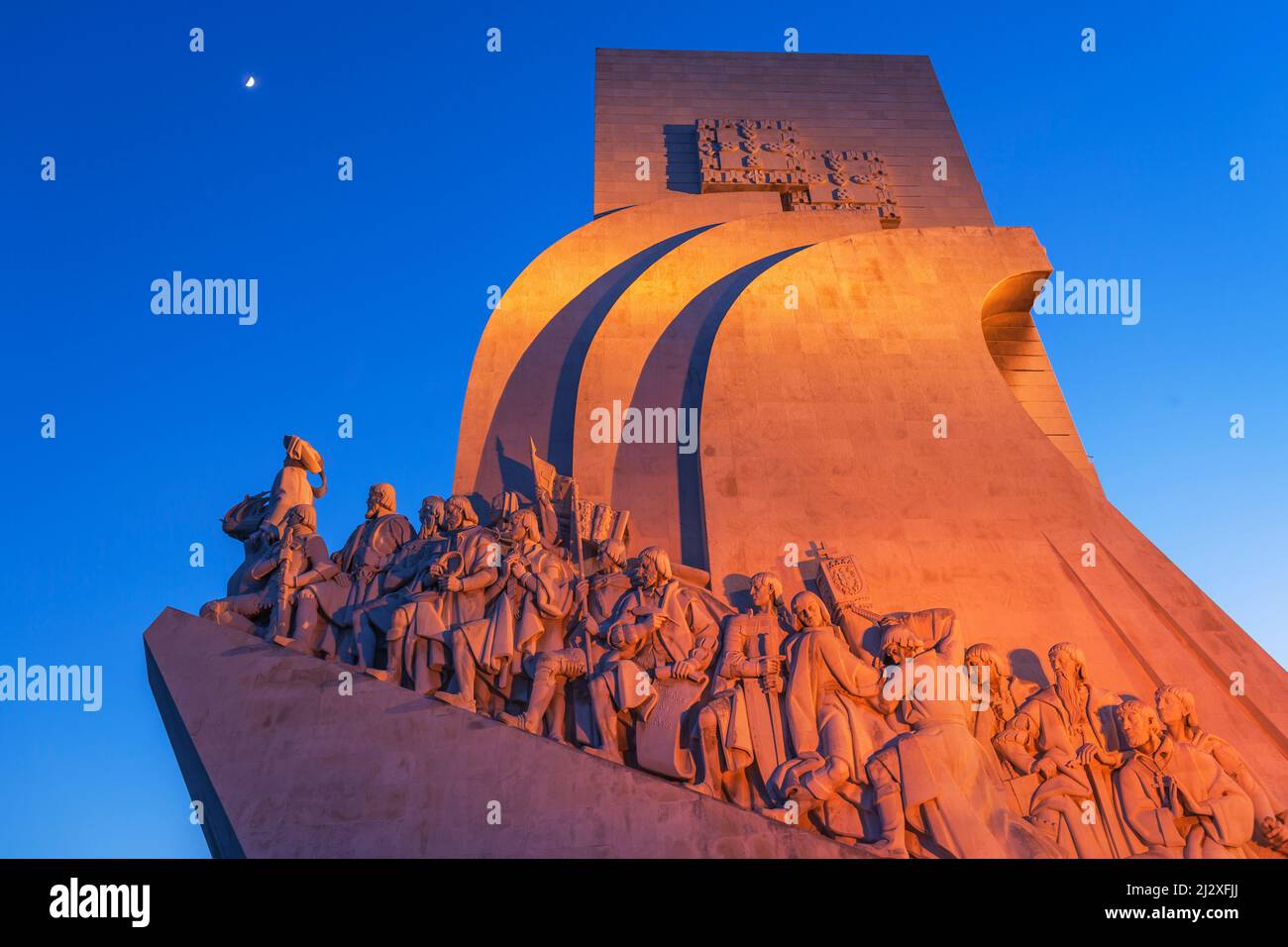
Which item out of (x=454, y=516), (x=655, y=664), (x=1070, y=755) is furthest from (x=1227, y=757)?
(x=454, y=516)

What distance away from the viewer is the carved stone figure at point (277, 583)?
7.59m

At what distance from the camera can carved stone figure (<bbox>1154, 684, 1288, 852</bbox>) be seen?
6734 millimetres

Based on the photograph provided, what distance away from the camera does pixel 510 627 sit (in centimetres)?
730

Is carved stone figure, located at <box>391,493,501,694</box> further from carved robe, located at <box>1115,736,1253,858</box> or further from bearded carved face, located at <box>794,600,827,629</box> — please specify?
carved robe, located at <box>1115,736,1253,858</box>

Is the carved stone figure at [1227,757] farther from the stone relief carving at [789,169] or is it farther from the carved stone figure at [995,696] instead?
the stone relief carving at [789,169]

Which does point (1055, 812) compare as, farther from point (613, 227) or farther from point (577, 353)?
point (613, 227)

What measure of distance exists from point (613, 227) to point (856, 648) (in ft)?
21.9

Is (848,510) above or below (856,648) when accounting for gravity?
above

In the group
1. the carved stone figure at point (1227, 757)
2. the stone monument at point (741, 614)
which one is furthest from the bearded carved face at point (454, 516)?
the carved stone figure at point (1227, 757)

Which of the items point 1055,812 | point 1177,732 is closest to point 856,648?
point 1055,812

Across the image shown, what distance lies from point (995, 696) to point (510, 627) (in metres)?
3.19

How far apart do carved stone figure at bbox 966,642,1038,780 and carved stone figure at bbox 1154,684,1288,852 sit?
83 cm

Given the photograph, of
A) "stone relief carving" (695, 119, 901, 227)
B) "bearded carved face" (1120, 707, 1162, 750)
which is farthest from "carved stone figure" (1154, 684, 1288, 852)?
"stone relief carving" (695, 119, 901, 227)

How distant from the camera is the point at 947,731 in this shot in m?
6.73
